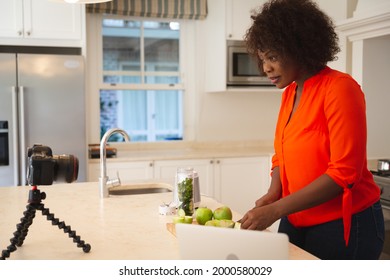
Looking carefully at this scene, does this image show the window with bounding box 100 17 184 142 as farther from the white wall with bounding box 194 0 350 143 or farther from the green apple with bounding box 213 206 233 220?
the green apple with bounding box 213 206 233 220

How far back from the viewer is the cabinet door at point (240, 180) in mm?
4379

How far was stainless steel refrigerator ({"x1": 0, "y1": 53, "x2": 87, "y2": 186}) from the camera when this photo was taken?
12.3 ft

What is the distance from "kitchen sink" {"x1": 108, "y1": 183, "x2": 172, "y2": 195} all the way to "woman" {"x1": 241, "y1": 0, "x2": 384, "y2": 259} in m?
1.08

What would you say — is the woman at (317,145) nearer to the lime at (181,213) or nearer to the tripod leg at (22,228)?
the lime at (181,213)

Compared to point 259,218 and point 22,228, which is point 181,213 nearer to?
point 259,218

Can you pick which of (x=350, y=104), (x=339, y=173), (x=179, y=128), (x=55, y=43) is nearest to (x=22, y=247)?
(x=339, y=173)

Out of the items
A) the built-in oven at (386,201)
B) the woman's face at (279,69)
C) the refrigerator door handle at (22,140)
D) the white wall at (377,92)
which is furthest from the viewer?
the refrigerator door handle at (22,140)

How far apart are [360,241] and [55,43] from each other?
3174mm

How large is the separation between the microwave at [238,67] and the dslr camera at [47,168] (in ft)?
10.2

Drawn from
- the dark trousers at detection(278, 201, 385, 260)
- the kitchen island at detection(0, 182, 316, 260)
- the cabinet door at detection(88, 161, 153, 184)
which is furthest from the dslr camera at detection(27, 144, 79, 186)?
the cabinet door at detection(88, 161, 153, 184)

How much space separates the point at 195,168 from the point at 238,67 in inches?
39.9

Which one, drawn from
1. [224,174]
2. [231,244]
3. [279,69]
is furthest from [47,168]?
[224,174]

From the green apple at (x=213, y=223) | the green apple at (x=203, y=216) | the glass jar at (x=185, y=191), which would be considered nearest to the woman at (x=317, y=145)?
the green apple at (x=213, y=223)

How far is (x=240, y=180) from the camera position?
443cm
